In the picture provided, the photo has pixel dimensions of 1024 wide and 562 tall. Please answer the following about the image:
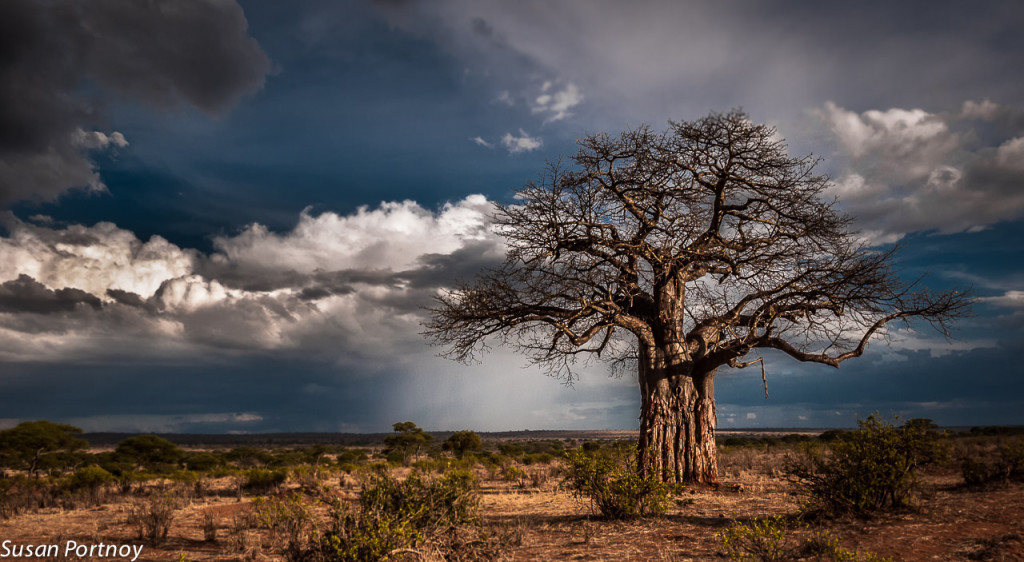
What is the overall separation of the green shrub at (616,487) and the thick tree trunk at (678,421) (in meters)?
3.60

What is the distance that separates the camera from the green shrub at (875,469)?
8062mm

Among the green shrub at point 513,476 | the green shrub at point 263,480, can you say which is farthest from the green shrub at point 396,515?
the green shrub at point 263,480

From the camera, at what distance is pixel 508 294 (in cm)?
1365

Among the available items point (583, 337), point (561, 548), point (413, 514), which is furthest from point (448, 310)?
point (413, 514)

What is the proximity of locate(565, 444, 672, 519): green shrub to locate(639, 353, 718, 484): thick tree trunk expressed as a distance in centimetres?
360

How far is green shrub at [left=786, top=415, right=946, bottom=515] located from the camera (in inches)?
317

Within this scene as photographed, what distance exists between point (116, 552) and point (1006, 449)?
15191 millimetres

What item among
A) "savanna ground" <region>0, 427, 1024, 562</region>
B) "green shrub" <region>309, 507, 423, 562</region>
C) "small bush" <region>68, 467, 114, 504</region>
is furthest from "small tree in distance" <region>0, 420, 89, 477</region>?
"green shrub" <region>309, 507, 423, 562</region>

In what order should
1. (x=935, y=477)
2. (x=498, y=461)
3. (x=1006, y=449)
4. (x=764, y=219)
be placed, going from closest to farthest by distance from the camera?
(x=1006, y=449) → (x=764, y=219) → (x=935, y=477) → (x=498, y=461)

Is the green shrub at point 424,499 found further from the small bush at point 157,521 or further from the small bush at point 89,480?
the small bush at point 89,480

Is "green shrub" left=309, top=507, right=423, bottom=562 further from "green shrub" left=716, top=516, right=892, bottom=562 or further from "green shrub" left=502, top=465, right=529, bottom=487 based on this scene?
"green shrub" left=502, top=465, right=529, bottom=487

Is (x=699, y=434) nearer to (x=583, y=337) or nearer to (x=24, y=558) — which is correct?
(x=583, y=337)

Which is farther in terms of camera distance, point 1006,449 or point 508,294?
point 508,294
